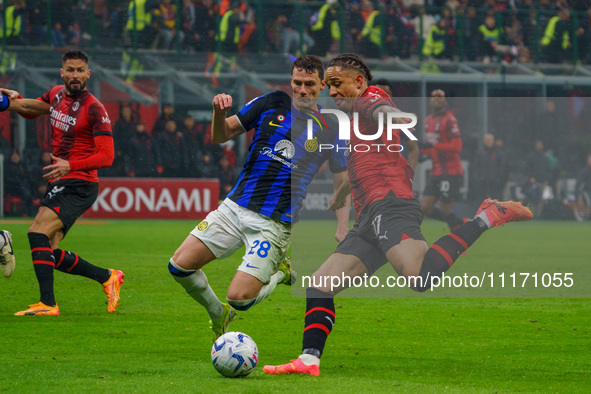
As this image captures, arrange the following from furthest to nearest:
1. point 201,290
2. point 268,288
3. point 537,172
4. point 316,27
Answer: point 316,27
point 537,172
point 268,288
point 201,290

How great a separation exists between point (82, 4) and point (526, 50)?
11054 mm

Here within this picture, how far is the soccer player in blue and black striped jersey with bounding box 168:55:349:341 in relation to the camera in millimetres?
5426

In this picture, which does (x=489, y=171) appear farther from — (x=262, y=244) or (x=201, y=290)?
(x=201, y=290)

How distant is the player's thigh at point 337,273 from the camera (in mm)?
5168

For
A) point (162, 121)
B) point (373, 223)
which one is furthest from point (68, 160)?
point (162, 121)

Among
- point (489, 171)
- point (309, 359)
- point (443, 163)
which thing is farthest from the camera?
point (443, 163)

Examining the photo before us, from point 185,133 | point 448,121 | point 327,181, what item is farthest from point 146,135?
point 448,121

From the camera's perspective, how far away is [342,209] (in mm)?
5789

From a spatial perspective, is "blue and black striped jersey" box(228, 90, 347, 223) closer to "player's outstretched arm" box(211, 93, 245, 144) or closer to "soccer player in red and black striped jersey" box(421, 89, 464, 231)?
"player's outstretched arm" box(211, 93, 245, 144)

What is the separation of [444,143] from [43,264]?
5.07 meters

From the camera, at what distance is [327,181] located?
1797 cm

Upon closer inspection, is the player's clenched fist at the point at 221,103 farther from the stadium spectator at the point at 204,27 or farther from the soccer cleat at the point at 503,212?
the stadium spectator at the point at 204,27

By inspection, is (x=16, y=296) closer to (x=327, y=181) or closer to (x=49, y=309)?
(x=49, y=309)

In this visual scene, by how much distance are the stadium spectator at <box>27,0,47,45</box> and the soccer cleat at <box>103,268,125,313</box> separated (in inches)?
510
